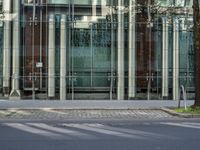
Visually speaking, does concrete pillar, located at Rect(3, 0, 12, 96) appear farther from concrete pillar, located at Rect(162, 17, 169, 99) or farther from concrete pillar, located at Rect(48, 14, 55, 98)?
concrete pillar, located at Rect(162, 17, 169, 99)

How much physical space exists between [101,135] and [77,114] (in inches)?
274

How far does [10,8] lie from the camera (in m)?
29.7

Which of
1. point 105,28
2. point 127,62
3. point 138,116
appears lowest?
point 138,116

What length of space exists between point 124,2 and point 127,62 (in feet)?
11.5

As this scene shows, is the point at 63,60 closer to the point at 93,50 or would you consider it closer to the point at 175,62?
the point at 93,50

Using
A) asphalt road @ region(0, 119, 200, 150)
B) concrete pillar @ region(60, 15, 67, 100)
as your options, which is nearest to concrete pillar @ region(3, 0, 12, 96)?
Answer: concrete pillar @ region(60, 15, 67, 100)

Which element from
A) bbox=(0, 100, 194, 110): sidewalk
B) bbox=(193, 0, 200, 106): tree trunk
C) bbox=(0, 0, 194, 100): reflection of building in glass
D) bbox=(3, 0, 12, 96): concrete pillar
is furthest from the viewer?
bbox=(0, 0, 194, 100): reflection of building in glass

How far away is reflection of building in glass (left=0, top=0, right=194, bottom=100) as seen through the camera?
29641 millimetres

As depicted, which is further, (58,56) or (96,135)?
(58,56)

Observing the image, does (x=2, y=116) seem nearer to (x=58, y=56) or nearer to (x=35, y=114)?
(x=35, y=114)

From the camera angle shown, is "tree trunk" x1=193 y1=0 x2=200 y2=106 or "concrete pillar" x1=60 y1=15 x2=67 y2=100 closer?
"tree trunk" x1=193 y1=0 x2=200 y2=106

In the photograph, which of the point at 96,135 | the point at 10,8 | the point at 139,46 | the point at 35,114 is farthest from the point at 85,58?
the point at 96,135

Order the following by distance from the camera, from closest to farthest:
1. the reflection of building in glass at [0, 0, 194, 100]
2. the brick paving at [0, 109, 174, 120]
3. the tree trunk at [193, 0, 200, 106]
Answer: the brick paving at [0, 109, 174, 120], the tree trunk at [193, 0, 200, 106], the reflection of building in glass at [0, 0, 194, 100]

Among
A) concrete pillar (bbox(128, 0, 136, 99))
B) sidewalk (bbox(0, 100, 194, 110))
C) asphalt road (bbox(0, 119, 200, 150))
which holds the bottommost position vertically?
sidewalk (bbox(0, 100, 194, 110))
